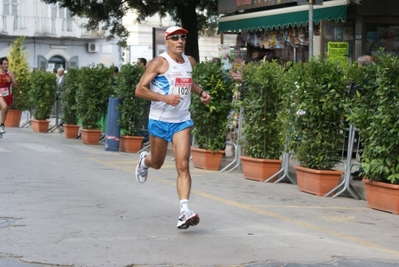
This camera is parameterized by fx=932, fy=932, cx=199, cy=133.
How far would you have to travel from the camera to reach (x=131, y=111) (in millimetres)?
18734

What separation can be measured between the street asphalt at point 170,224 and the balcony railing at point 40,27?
46680 millimetres

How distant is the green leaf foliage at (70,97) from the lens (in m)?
22.1

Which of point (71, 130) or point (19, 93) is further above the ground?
point (19, 93)

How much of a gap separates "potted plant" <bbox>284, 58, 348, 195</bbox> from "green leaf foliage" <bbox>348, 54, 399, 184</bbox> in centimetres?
74

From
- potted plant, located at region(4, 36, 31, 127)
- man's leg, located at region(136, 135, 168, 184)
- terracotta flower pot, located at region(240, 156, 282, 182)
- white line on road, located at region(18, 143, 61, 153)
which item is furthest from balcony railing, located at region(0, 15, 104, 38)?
man's leg, located at region(136, 135, 168, 184)

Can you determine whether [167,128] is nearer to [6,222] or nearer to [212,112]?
[6,222]

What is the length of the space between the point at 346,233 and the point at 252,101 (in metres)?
5.06

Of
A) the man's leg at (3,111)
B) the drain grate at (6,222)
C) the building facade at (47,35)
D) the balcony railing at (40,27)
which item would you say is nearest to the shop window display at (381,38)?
the man's leg at (3,111)

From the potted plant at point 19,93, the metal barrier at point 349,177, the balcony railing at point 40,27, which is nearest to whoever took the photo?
the metal barrier at point 349,177

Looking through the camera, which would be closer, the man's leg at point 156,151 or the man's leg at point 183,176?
the man's leg at point 183,176

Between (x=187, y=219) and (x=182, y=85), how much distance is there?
1.40m

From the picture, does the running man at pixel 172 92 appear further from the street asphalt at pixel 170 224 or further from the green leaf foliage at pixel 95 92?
the green leaf foliage at pixel 95 92

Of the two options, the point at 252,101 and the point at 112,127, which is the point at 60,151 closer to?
the point at 112,127

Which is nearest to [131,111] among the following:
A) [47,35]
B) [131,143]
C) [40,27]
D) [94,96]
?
[131,143]
